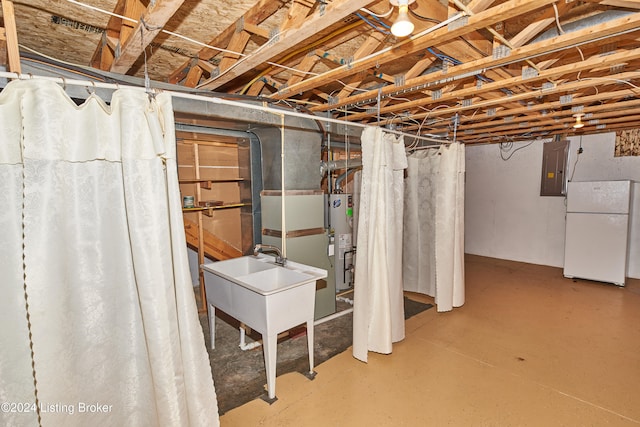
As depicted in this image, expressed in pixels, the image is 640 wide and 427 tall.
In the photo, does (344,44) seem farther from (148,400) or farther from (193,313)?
(148,400)

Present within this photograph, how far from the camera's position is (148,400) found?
64.6 inches

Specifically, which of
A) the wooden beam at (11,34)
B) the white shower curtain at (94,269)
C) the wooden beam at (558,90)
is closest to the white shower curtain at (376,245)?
the wooden beam at (558,90)

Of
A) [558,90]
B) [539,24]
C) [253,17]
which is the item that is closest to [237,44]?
[253,17]

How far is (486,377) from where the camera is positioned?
2.55 m

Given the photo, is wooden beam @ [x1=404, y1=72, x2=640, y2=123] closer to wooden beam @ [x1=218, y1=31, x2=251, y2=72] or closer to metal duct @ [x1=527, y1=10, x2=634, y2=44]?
metal duct @ [x1=527, y1=10, x2=634, y2=44]

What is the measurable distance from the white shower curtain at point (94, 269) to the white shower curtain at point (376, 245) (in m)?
1.46

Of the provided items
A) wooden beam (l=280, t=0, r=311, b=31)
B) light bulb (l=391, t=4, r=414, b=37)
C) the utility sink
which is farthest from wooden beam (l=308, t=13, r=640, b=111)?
the utility sink

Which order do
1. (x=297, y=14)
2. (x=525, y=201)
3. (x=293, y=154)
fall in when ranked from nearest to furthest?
(x=297, y=14) → (x=293, y=154) → (x=525, y=201)

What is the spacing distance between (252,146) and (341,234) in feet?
5.56

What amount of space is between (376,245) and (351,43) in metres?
1.63

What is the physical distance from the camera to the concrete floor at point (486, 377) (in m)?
2.13

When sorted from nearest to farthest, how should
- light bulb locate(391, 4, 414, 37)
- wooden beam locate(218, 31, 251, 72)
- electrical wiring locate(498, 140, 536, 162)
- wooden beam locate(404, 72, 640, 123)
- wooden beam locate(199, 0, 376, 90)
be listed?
light bulb locate(391, 4, 414, 37)
wooden beam locate(199, 0, 376, 90)
wooden beam locate(218, 31, 251, 72)
wooden beam locate(404, 72, 640, 123)
electrical wiring locate(498, 140, 536, 162)

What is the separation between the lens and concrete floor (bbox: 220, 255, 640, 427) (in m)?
2.13
